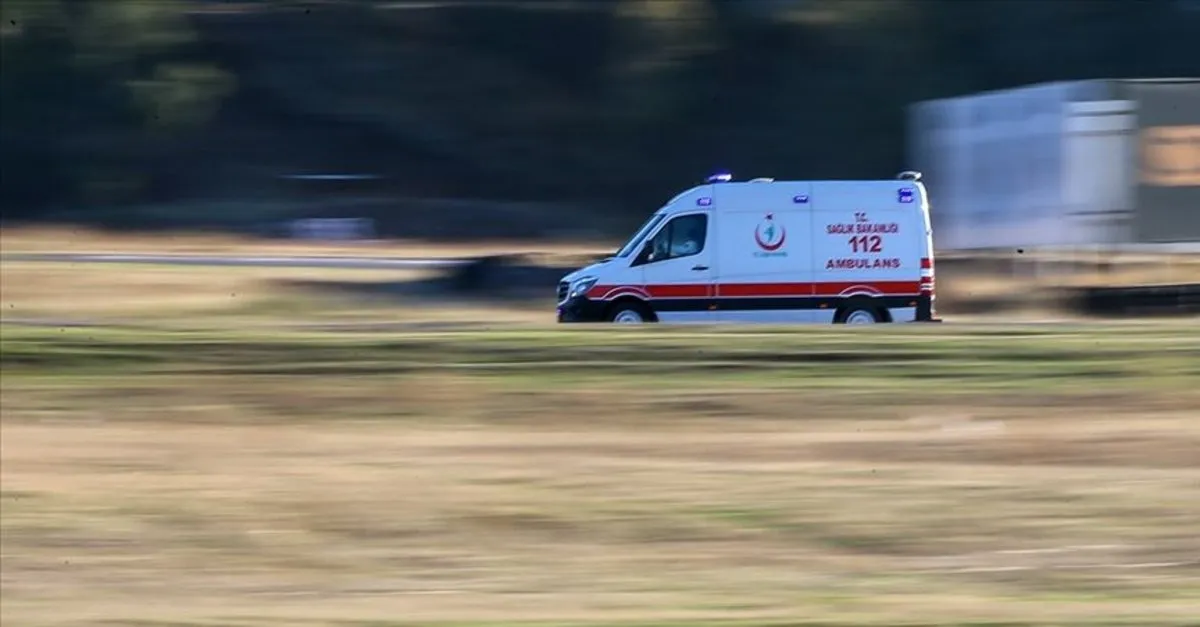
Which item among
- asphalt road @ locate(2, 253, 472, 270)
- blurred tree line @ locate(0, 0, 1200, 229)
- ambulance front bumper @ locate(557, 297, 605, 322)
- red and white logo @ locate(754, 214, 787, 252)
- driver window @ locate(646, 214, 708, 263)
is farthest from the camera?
blurred tree line @ locate(0, 0, 1200, 229)

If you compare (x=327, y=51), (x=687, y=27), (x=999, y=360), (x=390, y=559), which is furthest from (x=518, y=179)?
(x=390, y=559)

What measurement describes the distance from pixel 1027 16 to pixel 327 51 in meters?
24.6

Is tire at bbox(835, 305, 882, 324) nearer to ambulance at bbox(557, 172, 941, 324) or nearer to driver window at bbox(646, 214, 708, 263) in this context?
ambulance at bbox(557, 172, 941, 324)

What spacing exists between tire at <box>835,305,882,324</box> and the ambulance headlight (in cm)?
280

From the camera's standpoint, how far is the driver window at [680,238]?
62.2 ft

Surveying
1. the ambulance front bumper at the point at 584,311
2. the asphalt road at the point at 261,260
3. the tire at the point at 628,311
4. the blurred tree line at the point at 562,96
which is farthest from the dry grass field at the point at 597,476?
the blurred tree line at the point at 562,96

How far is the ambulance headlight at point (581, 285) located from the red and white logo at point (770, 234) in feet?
6.39

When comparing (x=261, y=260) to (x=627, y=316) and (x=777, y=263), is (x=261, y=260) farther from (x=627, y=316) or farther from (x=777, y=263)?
(x=777, y=263)

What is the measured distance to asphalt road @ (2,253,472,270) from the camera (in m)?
30.1

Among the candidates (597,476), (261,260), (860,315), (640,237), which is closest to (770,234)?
(860,315)

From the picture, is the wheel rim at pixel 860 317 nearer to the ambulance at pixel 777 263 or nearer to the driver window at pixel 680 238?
the ambulance at pixel 777 263

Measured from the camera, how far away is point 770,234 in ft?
61.8

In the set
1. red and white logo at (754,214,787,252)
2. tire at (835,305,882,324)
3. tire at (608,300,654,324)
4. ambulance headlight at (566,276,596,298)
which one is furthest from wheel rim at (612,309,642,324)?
tire at (835,305,882,324)

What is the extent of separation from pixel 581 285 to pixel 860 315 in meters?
3.17
